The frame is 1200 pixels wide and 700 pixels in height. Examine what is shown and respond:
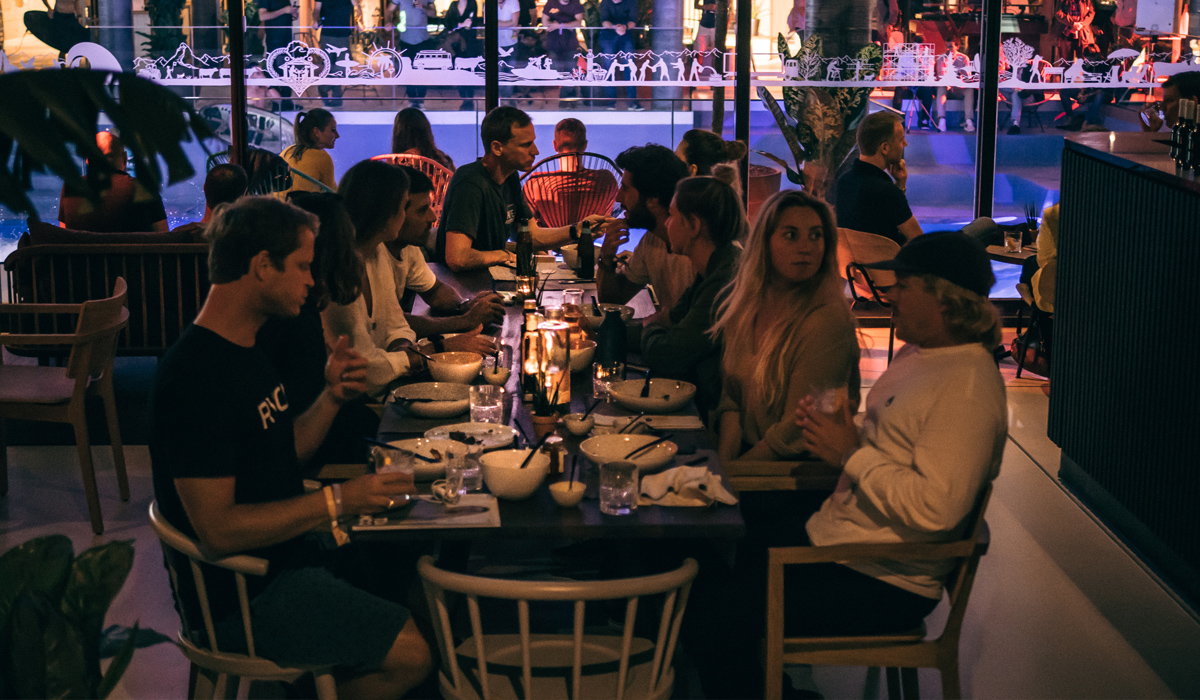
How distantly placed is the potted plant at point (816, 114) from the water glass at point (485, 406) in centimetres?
483

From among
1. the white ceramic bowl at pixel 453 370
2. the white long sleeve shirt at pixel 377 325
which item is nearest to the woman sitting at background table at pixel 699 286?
the white ceramic bowl at pixel 453 370

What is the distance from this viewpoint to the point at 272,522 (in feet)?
7.62

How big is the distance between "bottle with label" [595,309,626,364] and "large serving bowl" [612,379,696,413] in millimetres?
105

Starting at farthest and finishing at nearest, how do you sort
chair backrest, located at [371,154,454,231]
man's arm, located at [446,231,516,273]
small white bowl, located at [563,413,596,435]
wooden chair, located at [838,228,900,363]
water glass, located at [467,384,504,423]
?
chair backrest, located at [371,154,454,231]
wooden chair, located at [838,228,900,363]
man's arm, located at [446,231,516,273]
water glass, located at [467,384,504,423]
small white bowl, located at [563,413,596,435]

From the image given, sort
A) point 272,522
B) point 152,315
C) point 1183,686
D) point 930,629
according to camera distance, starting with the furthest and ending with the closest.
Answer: point 152,315 < point 930,629 < point 1183,686 < point 272,522

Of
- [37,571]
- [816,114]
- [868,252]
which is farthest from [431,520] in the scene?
[816,114]

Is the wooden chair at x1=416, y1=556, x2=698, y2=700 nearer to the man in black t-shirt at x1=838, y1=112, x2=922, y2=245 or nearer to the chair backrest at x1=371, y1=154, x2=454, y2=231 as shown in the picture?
the man in black t-shirt at x1=838, y1=112, x2=922, y2=245

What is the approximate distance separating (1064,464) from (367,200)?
3102mm

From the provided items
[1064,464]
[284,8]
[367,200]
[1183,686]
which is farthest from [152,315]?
[1183,686]

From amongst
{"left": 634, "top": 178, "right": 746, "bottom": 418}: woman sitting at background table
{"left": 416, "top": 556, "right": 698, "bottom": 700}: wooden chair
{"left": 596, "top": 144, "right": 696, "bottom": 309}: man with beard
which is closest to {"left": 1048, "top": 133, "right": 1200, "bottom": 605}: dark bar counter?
{"left": 634, "top": 178, "right": 746, "bottom": 418}: woman sitting at background table

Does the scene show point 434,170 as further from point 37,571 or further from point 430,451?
point 37,571

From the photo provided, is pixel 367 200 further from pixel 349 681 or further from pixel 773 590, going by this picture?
pixel 773 590

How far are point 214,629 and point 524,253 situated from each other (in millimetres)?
2391

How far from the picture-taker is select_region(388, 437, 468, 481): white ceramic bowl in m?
2.66
